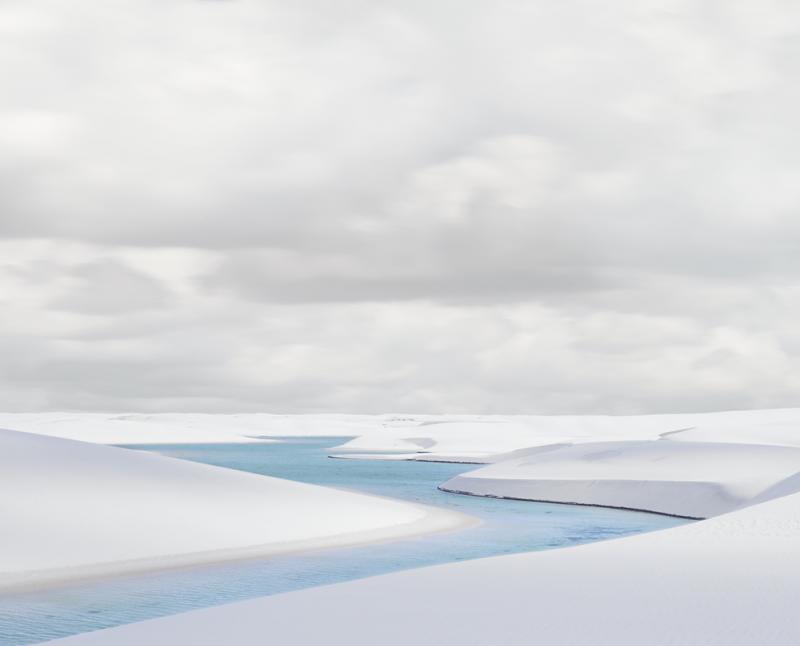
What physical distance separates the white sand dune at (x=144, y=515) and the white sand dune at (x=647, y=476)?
8.92m

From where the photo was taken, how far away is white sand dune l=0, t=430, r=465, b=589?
17.0 meters

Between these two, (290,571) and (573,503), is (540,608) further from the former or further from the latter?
(573,503)

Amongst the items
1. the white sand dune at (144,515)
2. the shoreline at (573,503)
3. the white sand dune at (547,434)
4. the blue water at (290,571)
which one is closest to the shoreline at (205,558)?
the white sand dune at (144,515)

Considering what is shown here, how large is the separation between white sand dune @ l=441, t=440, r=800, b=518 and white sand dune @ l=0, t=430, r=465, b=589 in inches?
351

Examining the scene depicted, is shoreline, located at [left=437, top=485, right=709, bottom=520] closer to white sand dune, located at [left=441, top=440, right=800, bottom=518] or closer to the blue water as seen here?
white sand dune, located at [left=441, top=440, right=800, bottom=518]

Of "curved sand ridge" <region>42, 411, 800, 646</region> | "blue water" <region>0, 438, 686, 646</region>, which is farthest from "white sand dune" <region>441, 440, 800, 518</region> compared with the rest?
"curved sand ridge" <region>42, 411, 800, 646</region>

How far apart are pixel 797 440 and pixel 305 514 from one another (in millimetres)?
39581

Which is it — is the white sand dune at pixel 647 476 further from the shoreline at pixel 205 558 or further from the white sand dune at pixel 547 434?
the white sand dune at pixel 547 434

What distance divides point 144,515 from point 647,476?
2031 cm

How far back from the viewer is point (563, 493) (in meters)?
35.6

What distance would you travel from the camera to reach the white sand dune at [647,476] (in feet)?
102

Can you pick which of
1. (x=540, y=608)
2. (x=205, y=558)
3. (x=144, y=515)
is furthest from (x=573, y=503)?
(x=540, y=608)

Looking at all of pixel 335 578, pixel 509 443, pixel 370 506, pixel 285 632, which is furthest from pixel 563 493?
pixel 509 443

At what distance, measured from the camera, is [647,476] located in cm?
3478
